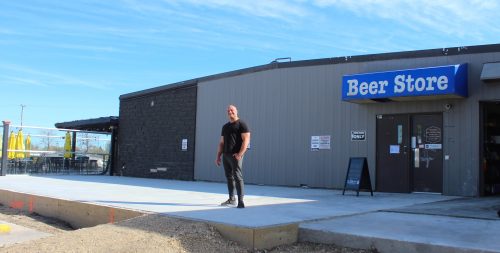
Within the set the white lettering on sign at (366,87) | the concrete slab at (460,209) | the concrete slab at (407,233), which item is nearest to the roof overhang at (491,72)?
the white lettering on sign at (366,87)

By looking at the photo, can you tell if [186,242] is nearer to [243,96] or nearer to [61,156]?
[243,96]

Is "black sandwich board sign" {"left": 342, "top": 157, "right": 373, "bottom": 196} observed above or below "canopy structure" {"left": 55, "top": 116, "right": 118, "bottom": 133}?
below

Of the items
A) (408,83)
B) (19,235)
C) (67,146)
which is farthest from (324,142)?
(67,146)

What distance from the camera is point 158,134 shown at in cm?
2316

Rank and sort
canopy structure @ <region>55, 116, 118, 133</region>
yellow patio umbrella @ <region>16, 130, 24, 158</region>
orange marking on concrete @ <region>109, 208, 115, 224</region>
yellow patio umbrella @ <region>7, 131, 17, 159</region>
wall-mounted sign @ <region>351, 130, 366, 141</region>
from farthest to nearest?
canopy structure @ <region>55, 116, 118, 133</region>, yellow patio umbrella @ <region>16, 130, 24, 158</region>, yellow patio umbrella @ <region>7, 131, 17, 159</region>, wall-mounted sign @ <region>351, 130, 366, 141</region>, orange marking on concrete @ <region>109, 208, 115, 224</region>

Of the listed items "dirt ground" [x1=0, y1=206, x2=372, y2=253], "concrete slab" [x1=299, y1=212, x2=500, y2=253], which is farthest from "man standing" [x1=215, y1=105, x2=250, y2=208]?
"concrete slab" [x1=299, y1=212, x2=500, y2=253]

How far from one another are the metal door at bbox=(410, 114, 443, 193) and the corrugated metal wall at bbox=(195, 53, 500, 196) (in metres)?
0.22

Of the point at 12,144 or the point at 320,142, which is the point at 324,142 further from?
the point at 12,144

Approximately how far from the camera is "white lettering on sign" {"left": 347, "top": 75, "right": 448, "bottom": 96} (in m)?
12.9

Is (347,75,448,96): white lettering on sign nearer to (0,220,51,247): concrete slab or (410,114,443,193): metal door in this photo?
(410,114,443,193): metal door

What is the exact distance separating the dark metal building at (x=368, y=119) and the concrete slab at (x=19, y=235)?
896 cm

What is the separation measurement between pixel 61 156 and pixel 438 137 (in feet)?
59.9

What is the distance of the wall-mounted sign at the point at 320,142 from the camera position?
16.1m

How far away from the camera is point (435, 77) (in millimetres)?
12992
